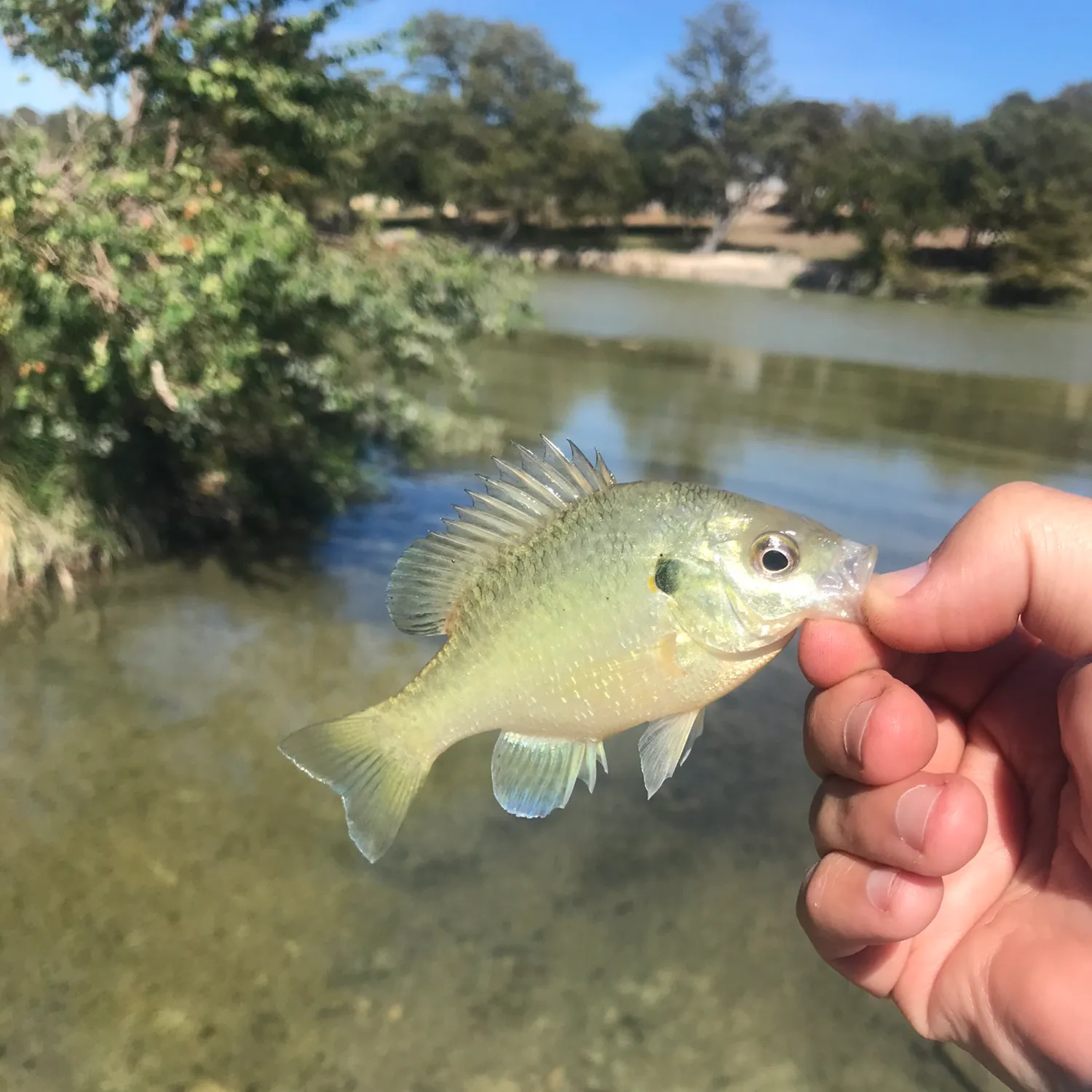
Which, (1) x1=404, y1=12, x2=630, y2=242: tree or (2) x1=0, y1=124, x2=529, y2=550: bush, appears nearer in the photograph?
(2) x1=0, y1=124, x2=529, y2=550: bush

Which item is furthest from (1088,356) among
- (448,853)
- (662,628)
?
(662,628)

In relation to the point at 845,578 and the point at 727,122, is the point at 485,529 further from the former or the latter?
the point at 727,122

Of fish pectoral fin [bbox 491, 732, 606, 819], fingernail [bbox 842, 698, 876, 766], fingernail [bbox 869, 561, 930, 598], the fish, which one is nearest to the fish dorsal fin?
the fish

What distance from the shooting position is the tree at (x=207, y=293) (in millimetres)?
5906

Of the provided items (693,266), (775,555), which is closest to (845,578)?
(775,555)

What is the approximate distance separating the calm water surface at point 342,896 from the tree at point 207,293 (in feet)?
3.88

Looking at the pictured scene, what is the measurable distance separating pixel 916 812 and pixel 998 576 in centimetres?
59

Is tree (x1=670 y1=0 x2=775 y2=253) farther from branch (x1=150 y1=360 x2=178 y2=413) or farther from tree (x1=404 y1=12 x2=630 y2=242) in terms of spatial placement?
branch (x1=150 y1=360 x2=178 y2=413)

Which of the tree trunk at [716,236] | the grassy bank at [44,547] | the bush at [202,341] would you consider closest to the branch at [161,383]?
the bush at [202,341]

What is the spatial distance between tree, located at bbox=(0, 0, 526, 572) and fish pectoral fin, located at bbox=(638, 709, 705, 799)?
470 cm

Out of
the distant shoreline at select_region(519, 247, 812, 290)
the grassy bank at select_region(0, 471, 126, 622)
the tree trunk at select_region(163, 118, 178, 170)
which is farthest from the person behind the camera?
the distant shoreline at select_region(519, 247, 812, 290)

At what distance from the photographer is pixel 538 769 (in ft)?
7.00

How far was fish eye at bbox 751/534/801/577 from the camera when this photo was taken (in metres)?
1.95

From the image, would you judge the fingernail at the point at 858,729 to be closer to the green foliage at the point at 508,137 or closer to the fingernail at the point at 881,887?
the fingernail at the point at 881,887
